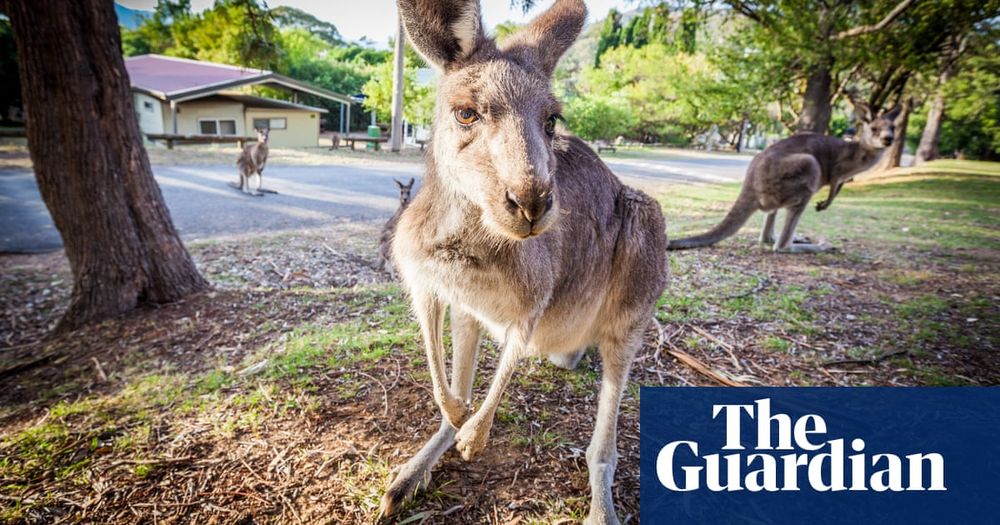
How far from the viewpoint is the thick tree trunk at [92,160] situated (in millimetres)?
2863

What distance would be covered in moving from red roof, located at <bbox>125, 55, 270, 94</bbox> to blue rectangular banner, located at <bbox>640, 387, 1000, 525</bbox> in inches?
613

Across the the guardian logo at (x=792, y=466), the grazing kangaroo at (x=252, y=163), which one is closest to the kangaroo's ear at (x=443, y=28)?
the the guardian logo at (x=792, y=466)

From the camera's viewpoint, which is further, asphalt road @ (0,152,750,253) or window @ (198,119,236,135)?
window @ (198,119,236,135)

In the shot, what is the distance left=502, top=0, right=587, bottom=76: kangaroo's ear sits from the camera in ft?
5.05

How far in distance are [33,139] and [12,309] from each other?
195 cm

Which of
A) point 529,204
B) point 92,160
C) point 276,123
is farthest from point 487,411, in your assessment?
point 276,123

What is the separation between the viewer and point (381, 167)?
12305 mm

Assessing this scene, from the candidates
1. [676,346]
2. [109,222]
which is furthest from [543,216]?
[109,222]

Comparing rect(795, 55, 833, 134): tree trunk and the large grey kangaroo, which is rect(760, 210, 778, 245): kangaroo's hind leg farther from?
the large grey kangaroo

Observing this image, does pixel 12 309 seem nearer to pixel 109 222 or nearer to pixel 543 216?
pixel 109 222

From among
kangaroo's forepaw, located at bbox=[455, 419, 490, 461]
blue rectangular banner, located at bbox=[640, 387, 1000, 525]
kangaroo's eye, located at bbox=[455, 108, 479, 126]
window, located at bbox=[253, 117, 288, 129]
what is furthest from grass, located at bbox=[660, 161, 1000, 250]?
window, located at bbox=[253, 117, 288, 129]

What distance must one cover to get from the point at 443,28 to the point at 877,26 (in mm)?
6359

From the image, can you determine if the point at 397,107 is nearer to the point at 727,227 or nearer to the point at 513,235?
the point at 727,227

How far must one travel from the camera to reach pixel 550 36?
1.61 metres
